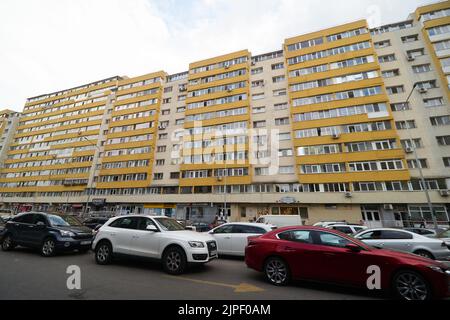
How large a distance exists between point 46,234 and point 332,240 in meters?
10.6

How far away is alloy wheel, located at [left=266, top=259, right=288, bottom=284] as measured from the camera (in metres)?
5.29

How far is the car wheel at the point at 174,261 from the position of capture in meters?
5.84

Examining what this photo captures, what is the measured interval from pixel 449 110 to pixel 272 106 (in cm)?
2235

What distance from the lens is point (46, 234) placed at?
821cm

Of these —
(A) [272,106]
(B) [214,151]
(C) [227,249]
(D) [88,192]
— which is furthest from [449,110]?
(D) [88,192]

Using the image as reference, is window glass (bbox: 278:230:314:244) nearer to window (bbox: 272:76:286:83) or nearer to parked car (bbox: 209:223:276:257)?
parked car (bbox: 209:223:276:257)

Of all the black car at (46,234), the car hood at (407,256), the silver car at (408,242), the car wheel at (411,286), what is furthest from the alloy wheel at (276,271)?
the black car at (46,234)

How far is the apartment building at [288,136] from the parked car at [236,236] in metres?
18.5

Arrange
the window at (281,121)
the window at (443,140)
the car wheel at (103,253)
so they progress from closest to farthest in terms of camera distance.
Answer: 1. the car wheel at (103,253)
2. the window at (443,140)
3. the window at (281,121)

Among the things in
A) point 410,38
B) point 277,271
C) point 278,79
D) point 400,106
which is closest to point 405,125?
point 400,106

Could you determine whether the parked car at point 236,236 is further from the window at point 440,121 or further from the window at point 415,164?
the window at point 440,121

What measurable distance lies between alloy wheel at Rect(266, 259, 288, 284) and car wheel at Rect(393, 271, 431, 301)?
2.38 metres

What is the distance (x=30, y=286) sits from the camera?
4707 millimetres
